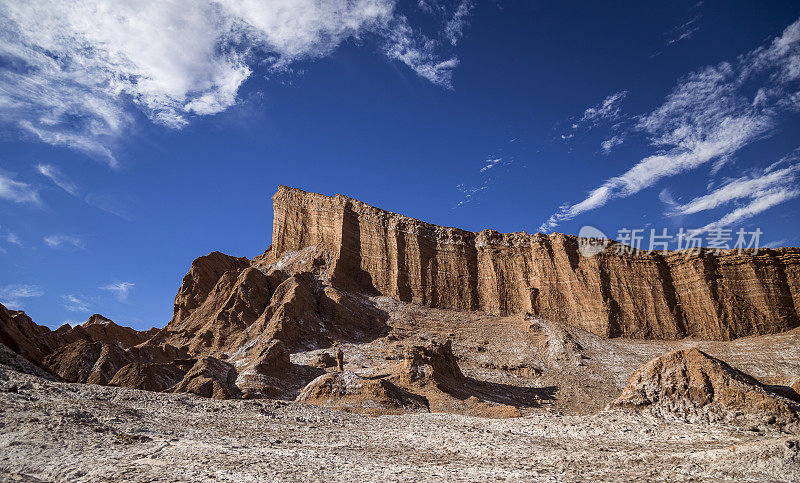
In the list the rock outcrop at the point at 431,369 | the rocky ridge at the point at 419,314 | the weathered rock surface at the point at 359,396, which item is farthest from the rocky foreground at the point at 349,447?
the rock outcrop at the point at 431,369

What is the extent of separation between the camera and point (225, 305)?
184 feet

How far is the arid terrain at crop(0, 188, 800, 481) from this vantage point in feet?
39.2

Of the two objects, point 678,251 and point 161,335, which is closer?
point 161,335

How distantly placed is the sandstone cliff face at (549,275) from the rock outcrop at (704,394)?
55196 mm

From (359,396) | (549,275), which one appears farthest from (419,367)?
(549,275)

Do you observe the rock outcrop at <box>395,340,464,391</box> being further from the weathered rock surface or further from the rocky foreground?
the rocky foreground

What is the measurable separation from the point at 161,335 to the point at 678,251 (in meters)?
79.8

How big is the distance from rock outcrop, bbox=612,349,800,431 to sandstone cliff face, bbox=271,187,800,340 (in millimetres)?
55196

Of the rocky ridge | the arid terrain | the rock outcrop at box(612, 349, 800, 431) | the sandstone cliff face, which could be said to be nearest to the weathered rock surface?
the arid terrain

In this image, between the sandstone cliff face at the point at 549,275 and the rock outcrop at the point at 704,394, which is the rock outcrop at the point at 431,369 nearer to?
the rock outcrop at the point at 704,394

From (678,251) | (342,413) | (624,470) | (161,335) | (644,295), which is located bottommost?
(624,470)

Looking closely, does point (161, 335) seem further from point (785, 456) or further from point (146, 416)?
point (785, 456)

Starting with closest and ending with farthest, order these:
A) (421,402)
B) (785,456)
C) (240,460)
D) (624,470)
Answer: (785,456), (624,470), (240,460), (421,402)

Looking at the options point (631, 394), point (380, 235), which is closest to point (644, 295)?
point (380, 235)
